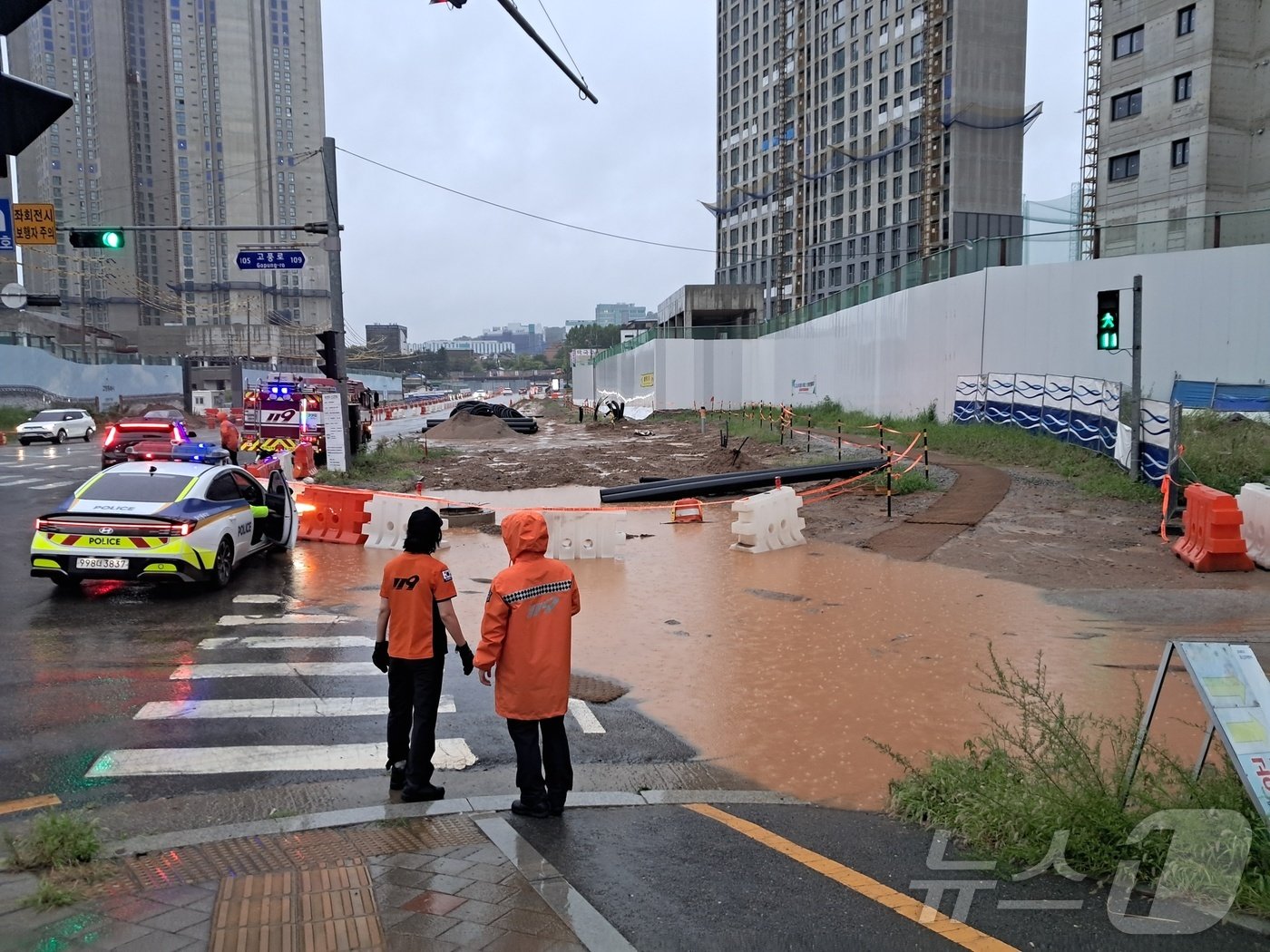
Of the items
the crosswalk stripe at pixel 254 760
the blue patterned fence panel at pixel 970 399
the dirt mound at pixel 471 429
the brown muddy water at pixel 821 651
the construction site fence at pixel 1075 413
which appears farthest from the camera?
the dirt mound at pixel 471 429

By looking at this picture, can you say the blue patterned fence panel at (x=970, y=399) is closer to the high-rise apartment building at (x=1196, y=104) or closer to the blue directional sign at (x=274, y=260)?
the high-rise apartment building at (x=1196, y=104)

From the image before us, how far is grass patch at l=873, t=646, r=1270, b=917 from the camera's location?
4.19 metres

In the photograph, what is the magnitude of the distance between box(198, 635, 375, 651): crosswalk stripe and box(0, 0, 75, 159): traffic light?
659cm

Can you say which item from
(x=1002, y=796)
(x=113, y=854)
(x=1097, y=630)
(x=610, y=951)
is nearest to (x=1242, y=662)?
(x=1002, y=796)

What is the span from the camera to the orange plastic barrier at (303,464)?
84.1ft

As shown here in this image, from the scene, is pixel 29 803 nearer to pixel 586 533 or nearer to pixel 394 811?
pixel 394 811

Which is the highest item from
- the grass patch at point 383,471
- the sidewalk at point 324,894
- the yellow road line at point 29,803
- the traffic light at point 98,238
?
the traffic light at point 98,238

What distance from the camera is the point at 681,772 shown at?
6.50m

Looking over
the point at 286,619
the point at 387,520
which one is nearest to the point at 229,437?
the point at 387,520

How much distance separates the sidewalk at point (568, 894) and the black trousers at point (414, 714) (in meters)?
0.28

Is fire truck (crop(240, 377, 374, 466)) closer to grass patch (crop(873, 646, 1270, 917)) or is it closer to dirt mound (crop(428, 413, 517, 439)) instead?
dirt mound (crop(428, 413, 517, 439))

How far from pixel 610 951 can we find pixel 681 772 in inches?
105

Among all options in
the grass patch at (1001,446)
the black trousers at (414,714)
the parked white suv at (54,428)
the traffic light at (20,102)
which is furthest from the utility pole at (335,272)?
the parked white suv at (54,428)

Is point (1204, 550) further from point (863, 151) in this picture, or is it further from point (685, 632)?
point (863, 151)
